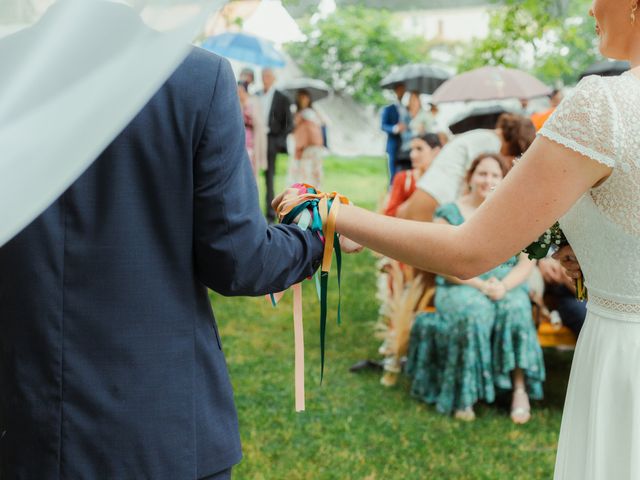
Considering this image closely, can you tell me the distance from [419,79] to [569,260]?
36.1 feet

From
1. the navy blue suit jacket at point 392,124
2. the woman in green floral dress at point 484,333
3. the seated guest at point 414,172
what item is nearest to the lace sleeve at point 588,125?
the woman in green floral dress at point 484,333

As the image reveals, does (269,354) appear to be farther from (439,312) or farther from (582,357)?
(582,357)

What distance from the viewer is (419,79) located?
1298 centimetres

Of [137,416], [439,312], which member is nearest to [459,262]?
[137,416]

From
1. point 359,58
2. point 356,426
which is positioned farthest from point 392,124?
point 359,58

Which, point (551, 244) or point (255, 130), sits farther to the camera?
point (255, 130)

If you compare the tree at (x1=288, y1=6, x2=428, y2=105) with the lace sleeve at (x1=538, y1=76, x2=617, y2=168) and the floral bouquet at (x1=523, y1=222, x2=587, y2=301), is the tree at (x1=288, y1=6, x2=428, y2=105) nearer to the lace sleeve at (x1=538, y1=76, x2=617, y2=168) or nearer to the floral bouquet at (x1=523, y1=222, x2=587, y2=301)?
the floral bouquet at (x1=523, y1=222, x2=587, y2=301)

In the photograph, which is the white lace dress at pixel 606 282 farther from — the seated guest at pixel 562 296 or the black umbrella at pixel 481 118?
the black umbrella at pixel 481 118

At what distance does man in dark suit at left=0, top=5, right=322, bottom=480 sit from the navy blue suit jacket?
36.4 ft

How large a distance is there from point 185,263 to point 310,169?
1087 cm

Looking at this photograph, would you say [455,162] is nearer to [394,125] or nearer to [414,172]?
[414,172]

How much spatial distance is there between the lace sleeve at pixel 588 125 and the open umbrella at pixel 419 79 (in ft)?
37.4

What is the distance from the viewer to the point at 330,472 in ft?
14.3

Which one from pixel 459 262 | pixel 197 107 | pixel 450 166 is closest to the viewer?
pixel 197 107
